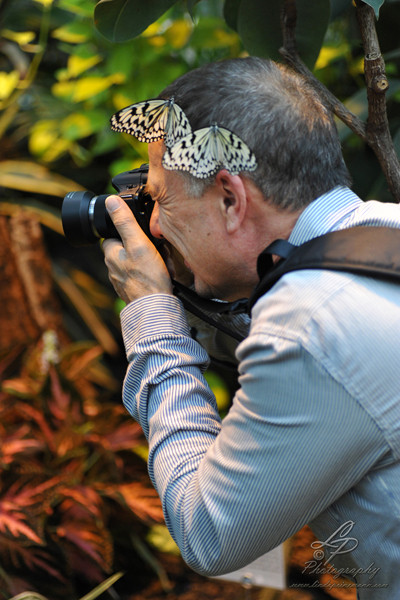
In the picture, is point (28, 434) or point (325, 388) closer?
point (325, 388)

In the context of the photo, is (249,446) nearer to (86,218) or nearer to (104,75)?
(86,218)

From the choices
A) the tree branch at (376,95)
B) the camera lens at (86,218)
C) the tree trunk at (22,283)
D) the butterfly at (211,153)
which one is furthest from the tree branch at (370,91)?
the tree trunk at (22,283)

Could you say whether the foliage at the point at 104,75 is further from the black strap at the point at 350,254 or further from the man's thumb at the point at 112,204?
the black strap at the point at 350,254

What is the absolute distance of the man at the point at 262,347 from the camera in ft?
1.92

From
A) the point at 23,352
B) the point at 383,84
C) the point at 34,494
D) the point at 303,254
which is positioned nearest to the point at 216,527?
the point at 303,254

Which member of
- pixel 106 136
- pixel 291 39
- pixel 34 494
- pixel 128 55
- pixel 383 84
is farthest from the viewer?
pixel 106 136

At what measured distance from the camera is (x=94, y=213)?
93 centimetres

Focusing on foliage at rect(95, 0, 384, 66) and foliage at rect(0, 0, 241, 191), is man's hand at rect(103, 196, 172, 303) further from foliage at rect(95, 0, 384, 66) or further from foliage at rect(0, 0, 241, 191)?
foliage at rect(0, 0, 241, 191)

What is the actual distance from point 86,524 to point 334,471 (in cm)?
104

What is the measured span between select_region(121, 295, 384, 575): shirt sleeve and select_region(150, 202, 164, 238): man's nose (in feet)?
0.73

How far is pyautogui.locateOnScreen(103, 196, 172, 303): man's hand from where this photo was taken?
83cm

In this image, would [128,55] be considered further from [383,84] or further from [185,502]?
[185,502]

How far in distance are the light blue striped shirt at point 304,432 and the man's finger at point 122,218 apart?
23cm

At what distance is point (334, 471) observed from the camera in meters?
0.61
